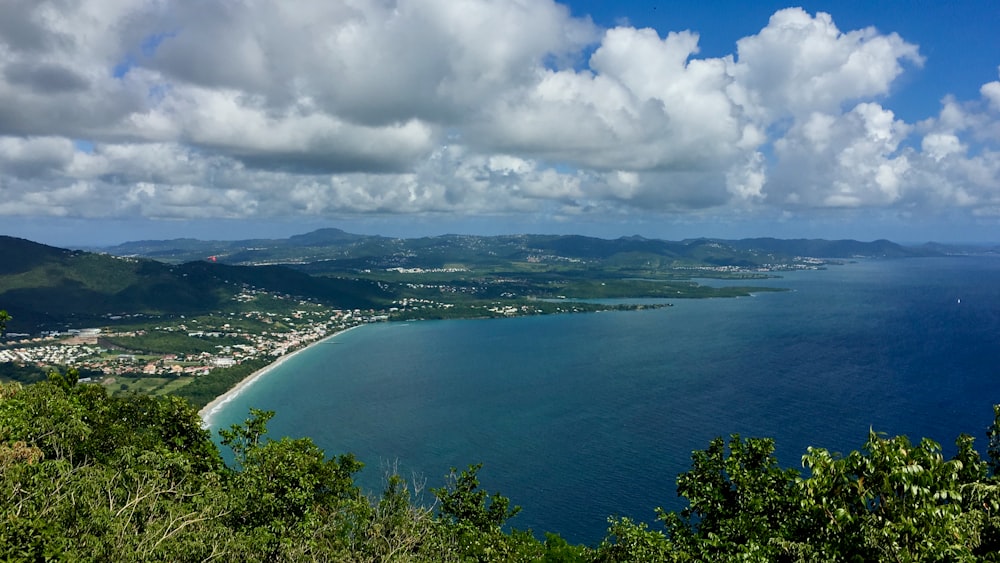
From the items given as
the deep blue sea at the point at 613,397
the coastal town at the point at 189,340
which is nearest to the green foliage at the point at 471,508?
the deep blue sea at the point at 613,397

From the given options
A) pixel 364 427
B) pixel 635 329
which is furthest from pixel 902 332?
pixel 364 427

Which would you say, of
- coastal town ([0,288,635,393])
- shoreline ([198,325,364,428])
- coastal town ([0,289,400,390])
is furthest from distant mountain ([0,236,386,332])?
shoreline ([198,325,364,428])

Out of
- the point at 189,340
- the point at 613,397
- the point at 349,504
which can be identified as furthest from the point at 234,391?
the point at 349,504

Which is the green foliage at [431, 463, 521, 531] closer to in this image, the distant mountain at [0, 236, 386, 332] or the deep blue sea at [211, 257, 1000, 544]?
the deep blue sea at [211, 257, 1000, 544]

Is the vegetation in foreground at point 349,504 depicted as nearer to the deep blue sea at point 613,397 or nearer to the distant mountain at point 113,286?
the deep blue sea at point 613,397

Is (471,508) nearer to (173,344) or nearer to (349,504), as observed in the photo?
(349,504)

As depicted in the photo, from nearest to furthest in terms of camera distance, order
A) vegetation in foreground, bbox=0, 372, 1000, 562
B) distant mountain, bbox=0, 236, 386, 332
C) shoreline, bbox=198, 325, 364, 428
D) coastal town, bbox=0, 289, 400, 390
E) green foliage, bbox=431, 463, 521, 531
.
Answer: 1. vegetation in foreground, bbox=0, 372, 1000, 562
2. green foliage, bbox=431, 463, 521, 531
3. shoreline, bbox=198, 325, 364, 428
4. coastal town, bbox=0, 289, 400, 390
5. distant mountain, bbox=0, 236, 386, 332
